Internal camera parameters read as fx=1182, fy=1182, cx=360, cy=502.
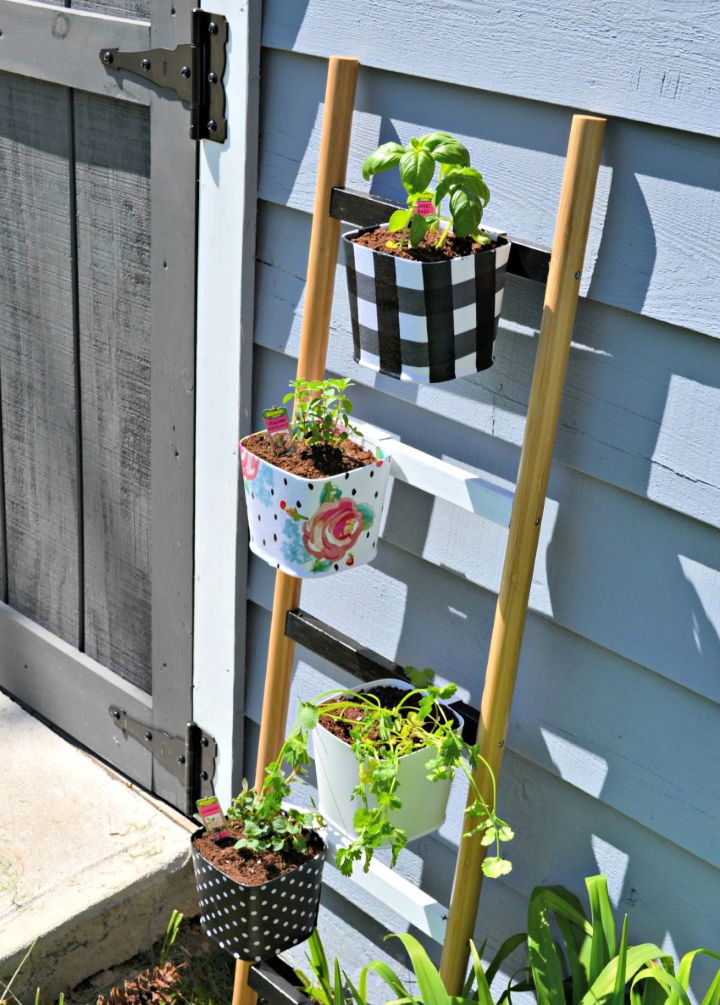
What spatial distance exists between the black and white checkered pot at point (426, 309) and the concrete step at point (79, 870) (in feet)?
3.85

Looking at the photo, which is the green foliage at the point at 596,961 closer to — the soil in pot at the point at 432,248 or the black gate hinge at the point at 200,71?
the soil in pot at the point at 432,248

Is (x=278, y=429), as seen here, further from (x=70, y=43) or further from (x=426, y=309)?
(x=70, y=43)

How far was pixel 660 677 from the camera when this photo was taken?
149 centimetres

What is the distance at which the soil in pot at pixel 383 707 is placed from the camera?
5.28ft

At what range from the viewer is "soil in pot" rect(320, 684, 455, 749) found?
1.61 metres

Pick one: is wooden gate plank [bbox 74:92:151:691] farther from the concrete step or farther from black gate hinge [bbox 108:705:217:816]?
the concrete step

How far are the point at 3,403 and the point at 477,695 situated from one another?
4.14 feet

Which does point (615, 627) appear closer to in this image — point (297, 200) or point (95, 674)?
point (297, 200)

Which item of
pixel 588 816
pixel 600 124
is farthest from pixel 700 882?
pixel 600 124

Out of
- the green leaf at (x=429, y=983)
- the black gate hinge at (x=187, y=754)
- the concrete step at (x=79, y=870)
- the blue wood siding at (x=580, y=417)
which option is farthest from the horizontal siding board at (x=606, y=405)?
the concrete step at (x=79, y=870)

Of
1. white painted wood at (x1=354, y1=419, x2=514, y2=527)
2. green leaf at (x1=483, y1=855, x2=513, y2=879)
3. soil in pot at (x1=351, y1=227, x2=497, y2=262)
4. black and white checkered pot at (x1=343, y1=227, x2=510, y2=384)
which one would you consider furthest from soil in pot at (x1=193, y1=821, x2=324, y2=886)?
soil in pot at (x1=351, y1=227, x2=497, y2=262)

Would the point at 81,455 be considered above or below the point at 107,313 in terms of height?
below

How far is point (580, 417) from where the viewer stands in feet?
4.86

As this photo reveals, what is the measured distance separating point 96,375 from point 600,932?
1312 mm
